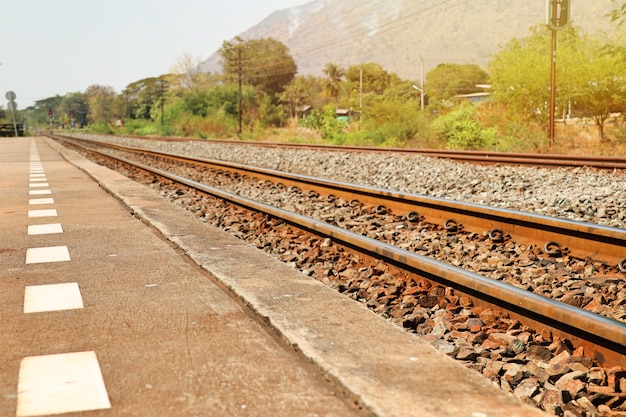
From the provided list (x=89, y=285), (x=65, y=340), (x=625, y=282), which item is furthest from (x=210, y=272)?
(x=625, y=282)

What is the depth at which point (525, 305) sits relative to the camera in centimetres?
399

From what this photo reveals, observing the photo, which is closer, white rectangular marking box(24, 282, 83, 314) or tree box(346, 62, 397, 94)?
white rectangular marking box(24, 282, 83, 314)

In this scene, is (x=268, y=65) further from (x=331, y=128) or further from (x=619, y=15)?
(x=619, y=15)

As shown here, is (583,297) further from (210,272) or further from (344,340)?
(210,272)

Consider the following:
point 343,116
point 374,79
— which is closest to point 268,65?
point 374,79

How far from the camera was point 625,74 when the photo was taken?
2697 cm

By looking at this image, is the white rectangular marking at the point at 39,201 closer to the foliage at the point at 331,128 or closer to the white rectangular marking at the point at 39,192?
the white rectangular marking at the point at 39,192

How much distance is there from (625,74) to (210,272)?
25.8 metres

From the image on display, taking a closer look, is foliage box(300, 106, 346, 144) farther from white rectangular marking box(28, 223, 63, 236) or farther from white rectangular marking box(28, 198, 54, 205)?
white rectangular marking box(28, 223, 63, 236)

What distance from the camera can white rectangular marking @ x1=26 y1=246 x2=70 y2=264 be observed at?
20.1ft

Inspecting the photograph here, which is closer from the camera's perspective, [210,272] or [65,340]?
[65,340]

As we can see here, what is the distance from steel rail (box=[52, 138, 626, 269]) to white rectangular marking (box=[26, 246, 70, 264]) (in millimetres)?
4040

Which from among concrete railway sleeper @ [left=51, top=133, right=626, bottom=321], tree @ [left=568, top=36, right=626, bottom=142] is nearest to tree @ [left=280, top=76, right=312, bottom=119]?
tree @ [left=568, top=36, right=626, bottom=142]

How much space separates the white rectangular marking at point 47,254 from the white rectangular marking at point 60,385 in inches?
111
